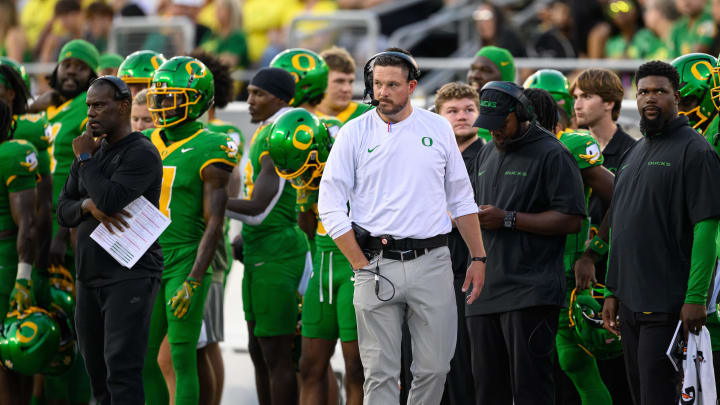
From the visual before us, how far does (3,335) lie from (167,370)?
47.0 inches

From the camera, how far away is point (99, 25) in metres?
13.5

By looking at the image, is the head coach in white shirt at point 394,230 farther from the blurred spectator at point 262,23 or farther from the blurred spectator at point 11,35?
the blurred spectator at point 11,35

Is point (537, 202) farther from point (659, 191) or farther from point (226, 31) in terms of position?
point (226, 31)

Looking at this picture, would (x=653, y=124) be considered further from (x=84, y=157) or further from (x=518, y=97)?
(x=84, y=157)

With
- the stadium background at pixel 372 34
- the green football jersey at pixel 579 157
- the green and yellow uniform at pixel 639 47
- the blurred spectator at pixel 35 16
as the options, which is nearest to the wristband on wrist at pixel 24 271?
the stadium background at pixel 372 34

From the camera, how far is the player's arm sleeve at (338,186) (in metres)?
5.73

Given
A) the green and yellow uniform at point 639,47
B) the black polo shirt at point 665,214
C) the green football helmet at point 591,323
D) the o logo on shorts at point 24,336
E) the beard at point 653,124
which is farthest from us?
the green and yellow uniform at point 639,47

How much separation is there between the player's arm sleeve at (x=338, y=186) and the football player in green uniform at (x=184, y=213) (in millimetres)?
1341

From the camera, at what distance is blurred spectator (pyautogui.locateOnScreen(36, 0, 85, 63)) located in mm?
13430

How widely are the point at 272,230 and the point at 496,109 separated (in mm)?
1937

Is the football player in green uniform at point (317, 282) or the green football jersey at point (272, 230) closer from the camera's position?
the football player in green uniform at point (317, 282)

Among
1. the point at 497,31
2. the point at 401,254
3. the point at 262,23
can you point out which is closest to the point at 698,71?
the point at 401,254

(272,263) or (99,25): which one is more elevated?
(99,25)

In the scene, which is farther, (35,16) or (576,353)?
(35,16)
